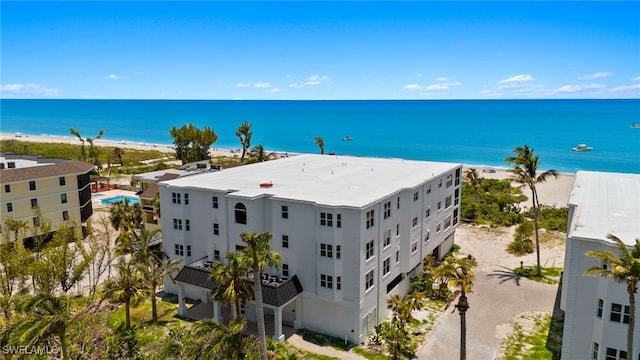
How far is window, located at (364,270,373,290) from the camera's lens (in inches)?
1258

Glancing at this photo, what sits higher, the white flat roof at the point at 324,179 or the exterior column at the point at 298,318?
the white flat roof at the point at 324,179

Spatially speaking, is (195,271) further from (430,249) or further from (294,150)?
(294,150)

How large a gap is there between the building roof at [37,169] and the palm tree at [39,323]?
110 feet

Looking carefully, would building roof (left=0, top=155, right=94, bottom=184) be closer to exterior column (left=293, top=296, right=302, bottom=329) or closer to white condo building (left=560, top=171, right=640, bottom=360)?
exterior column (left=293, top=296, right=302, bottom=329)

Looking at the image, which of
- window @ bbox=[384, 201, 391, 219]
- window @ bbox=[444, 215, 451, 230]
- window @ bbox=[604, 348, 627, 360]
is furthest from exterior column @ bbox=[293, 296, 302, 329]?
window @ bbox=[444, 215, 451, 230]

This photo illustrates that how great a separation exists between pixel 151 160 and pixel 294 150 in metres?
68.2

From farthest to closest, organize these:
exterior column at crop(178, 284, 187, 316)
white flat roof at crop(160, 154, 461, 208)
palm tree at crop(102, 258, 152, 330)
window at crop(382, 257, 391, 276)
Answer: exterior column at crop(178, 284, 187, 316) → window at crop(382, 257, 391, 276) → white flat roof at crop(160, 154, 461, 208) → palm tree at crop(102, 258, 152, 330)

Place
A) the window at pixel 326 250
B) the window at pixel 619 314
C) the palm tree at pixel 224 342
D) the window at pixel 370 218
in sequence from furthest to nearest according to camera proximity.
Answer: the window at pixel 326 250 < the window at pixel 370 218 < the palm tree at pixel 224 342 < the window at pixel 619 314

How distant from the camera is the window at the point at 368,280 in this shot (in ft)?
105

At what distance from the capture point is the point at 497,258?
1933 inches

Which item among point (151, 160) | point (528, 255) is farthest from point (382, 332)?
point (151, 160)

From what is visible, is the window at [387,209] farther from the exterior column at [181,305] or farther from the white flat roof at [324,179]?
the exterior column at [181,305]

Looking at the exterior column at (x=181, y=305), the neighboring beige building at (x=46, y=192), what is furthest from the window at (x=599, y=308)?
the neighboring beige building at (x=46, y=192)

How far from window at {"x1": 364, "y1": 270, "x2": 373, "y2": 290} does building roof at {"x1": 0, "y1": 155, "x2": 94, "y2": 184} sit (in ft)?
129
